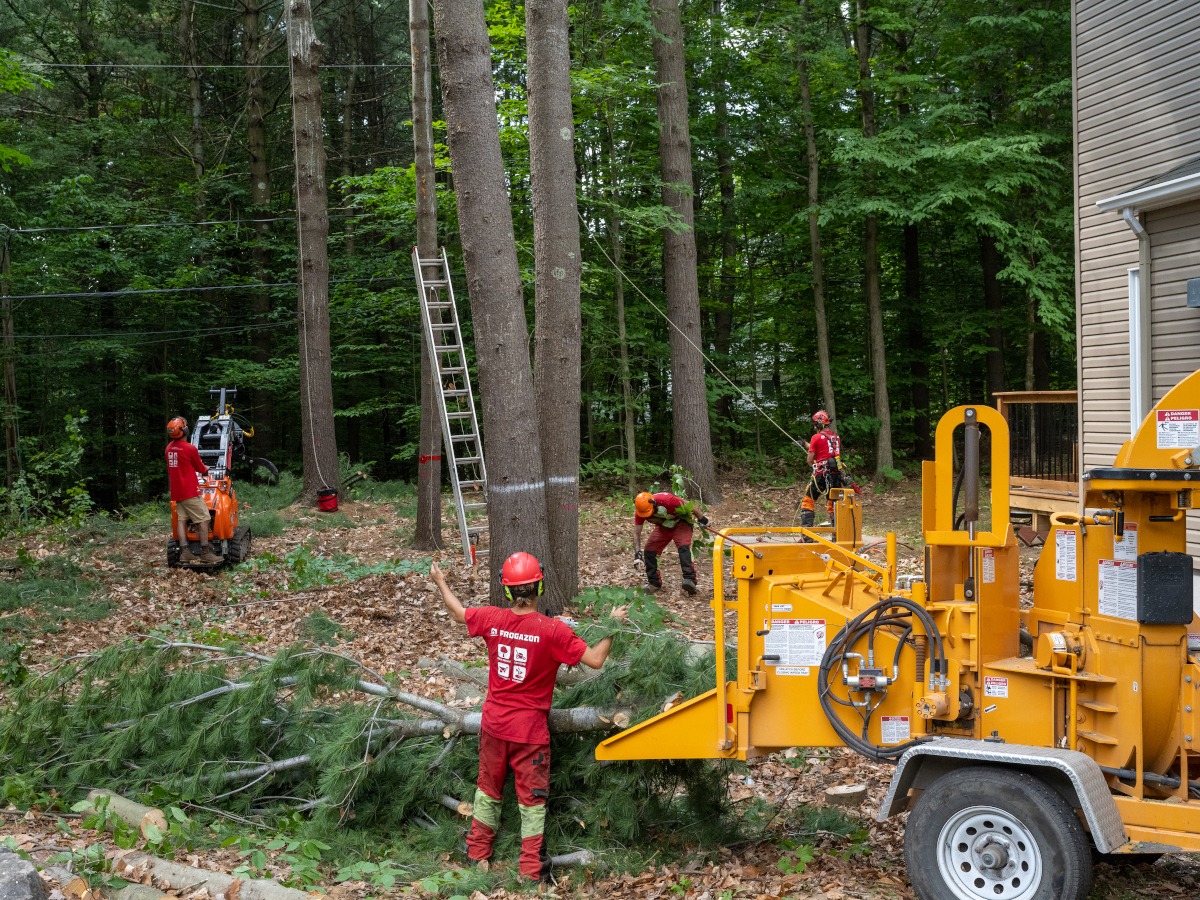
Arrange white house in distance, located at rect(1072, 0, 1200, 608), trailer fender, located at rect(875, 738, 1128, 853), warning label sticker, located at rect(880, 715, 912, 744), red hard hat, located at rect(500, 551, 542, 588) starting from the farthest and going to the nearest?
white house in distance, located at rect(1072, 0, 1200, 608)
red hard hat, located at rect(500, 551, 542, 588)
warning label sticker, located at rect(880, 715, 912, 744)
trailer fender, located at rect(875, 738, 1128, 853)

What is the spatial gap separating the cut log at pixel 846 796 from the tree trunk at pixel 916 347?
2036cm

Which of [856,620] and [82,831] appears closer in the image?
[856,620]

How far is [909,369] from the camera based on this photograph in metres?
26.1

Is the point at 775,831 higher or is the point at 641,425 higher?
the point at 641,425

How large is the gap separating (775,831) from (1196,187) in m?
7.64

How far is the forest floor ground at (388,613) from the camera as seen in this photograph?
16.6 feet

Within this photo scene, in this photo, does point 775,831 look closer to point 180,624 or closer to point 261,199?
point 180,624

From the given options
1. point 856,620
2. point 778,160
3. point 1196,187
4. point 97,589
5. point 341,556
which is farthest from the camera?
point 778,160

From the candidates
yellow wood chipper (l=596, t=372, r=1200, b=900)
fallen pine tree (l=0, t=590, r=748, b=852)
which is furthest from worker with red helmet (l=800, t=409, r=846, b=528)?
yellow wood chipper (l=596, t=372, r=1200, b=900)

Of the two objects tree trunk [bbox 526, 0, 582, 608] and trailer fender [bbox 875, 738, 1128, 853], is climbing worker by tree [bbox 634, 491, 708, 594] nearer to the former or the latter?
tree trunk [bbox 526, 0, 582, 608]

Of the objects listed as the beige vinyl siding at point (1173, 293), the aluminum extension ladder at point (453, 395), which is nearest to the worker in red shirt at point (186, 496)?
the aluminum extension ladder at point (453, 395)

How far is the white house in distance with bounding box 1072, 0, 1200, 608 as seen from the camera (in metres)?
10.0

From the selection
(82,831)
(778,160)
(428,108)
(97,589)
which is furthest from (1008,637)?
(778,160)

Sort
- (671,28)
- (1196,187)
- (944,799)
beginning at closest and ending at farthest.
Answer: (944,799) < (1196,187) < (671,28)
